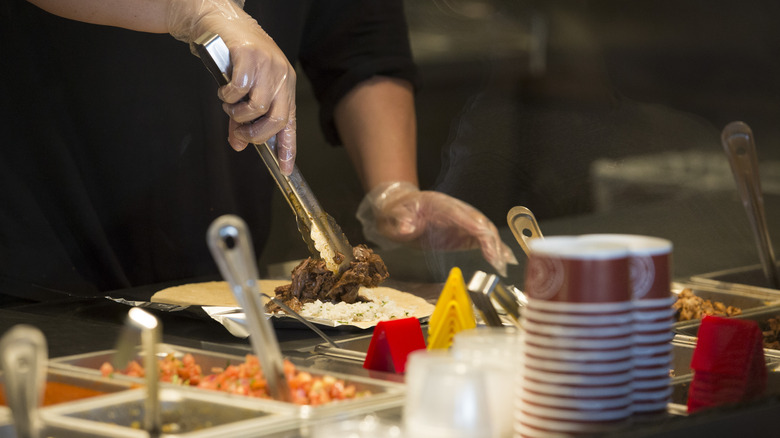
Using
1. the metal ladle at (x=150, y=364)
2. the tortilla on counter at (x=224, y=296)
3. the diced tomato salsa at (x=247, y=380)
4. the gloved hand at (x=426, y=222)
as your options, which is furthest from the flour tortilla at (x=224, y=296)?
the metal ladle at (x=150, y=364)

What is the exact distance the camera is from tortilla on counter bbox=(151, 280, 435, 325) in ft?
→ 5.70

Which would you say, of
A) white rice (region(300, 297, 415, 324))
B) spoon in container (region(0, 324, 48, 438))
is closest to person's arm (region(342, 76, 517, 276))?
white rice (region(300, 297, 415, 324))

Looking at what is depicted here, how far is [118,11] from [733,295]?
4.41ft

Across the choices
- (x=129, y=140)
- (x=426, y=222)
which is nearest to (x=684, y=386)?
(x=426, y=222)

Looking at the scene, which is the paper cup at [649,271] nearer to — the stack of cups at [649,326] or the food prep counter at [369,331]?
the stack of cups at [649,326]

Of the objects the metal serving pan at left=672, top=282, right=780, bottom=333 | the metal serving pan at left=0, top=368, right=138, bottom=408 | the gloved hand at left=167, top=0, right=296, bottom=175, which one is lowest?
the metal serving pan at left=0, top=368, right=138, bottom=408

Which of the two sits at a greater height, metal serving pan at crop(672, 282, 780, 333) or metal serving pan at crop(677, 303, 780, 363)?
metal serving pan at crop(672, 282, 780, 333)

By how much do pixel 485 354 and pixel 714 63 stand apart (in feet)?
5.37

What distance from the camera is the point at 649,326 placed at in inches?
34.6

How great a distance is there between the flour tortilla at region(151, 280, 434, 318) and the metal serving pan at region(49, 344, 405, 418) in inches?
15.4

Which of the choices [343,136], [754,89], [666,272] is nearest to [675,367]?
[666,272]

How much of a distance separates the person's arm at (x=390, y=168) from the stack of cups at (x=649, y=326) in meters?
1.24

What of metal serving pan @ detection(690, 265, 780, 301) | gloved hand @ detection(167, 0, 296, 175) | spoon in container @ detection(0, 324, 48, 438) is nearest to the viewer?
spoon in container @ detection(0, 324, 48, 438)

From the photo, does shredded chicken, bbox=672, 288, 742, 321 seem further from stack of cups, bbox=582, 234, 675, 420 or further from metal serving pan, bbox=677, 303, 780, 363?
stack of cups, bbox=582, 234, 675, 420
